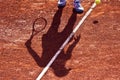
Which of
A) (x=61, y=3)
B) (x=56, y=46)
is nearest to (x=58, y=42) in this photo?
(x=56, y=46)

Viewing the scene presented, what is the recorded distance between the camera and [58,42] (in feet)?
34.5

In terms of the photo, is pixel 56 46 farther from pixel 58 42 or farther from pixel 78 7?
pixel 78 7

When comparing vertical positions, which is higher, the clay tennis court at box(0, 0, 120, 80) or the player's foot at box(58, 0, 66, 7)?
the player's foot at box(58, 0, 66, 7)

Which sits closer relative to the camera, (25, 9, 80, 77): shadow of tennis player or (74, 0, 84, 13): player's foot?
(25, 9, 80, 77): shadow of tennis player

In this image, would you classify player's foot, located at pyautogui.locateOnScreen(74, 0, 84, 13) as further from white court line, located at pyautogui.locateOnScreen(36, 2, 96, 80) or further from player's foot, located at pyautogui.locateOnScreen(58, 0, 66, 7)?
player's foot, located at pyautogui.locateOnScreen(58, 0, 66, 7)

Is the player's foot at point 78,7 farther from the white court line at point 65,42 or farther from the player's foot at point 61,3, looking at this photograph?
the player's foot at point 61,3

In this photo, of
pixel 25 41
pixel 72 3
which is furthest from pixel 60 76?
pixel 72 3

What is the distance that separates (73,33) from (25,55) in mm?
1442

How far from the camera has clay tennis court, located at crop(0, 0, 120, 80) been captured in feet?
33.6

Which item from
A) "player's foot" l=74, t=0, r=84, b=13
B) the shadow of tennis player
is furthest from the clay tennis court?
"player's foot" l=74, t=0, r=84, b=13

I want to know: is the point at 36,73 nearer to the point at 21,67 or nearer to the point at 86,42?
the point at 21,67

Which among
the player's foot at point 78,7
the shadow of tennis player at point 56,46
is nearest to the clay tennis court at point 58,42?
the shadow of tennis player at point 56,46

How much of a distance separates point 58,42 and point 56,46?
128 mm

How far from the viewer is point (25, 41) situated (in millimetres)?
10531
